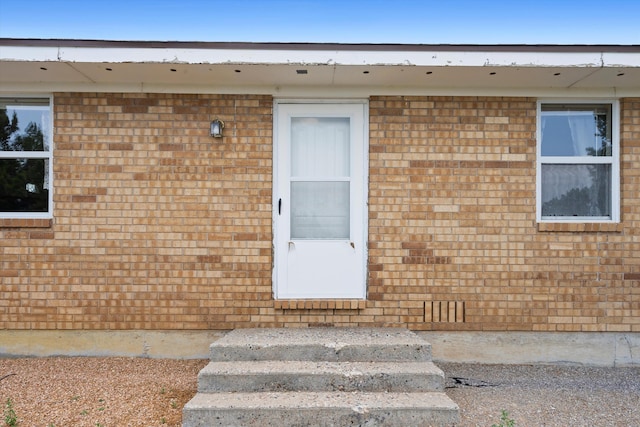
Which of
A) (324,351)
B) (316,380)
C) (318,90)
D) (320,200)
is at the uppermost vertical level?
(318,90)

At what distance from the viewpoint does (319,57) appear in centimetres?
438

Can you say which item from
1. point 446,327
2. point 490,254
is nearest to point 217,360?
point 446,327

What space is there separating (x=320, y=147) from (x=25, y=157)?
322 cm

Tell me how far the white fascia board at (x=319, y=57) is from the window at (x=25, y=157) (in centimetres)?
91

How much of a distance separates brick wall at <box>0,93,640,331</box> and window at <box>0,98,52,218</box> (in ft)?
0.64

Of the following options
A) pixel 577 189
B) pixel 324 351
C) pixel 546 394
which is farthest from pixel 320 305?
pixel 577 189

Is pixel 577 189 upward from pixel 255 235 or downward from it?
upward

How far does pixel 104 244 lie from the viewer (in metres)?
5.00

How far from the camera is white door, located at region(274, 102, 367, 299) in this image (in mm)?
5051

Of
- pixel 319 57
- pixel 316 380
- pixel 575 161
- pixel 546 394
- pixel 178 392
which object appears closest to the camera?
pixel 316 380

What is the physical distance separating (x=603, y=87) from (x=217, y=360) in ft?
15.9

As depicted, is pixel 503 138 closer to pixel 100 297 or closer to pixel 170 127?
pixel 170 127

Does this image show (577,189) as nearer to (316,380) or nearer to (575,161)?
(575,161)

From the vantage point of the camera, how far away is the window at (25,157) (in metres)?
5.08
